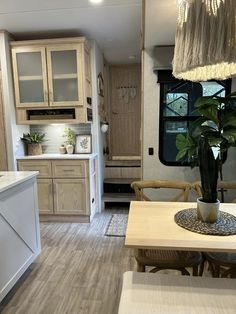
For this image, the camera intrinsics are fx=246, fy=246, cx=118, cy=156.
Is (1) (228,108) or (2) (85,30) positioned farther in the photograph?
(2) (85,30)

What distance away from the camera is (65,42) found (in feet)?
10.9

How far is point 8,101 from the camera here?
3.40m

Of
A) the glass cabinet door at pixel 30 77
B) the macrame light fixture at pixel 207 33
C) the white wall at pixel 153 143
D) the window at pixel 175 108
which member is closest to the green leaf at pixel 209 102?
the window at pixel 175 108

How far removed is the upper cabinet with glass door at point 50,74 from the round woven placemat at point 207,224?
92.0 inches

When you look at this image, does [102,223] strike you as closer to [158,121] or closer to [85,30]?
[158,121]

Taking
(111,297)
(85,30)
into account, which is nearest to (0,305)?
(111,297)

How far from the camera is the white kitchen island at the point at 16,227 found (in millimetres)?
1896

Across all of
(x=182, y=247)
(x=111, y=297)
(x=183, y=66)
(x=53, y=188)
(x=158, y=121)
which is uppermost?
(x=183, y=66)

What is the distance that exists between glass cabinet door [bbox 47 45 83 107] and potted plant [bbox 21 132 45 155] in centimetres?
63

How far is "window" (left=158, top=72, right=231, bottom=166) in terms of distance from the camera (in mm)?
2811

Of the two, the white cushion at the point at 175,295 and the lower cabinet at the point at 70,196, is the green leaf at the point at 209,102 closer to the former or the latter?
the white cushion at the point at 175,295

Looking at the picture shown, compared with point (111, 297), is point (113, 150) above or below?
above

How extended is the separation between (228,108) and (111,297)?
74.3 inches

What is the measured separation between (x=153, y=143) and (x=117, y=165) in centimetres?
178
